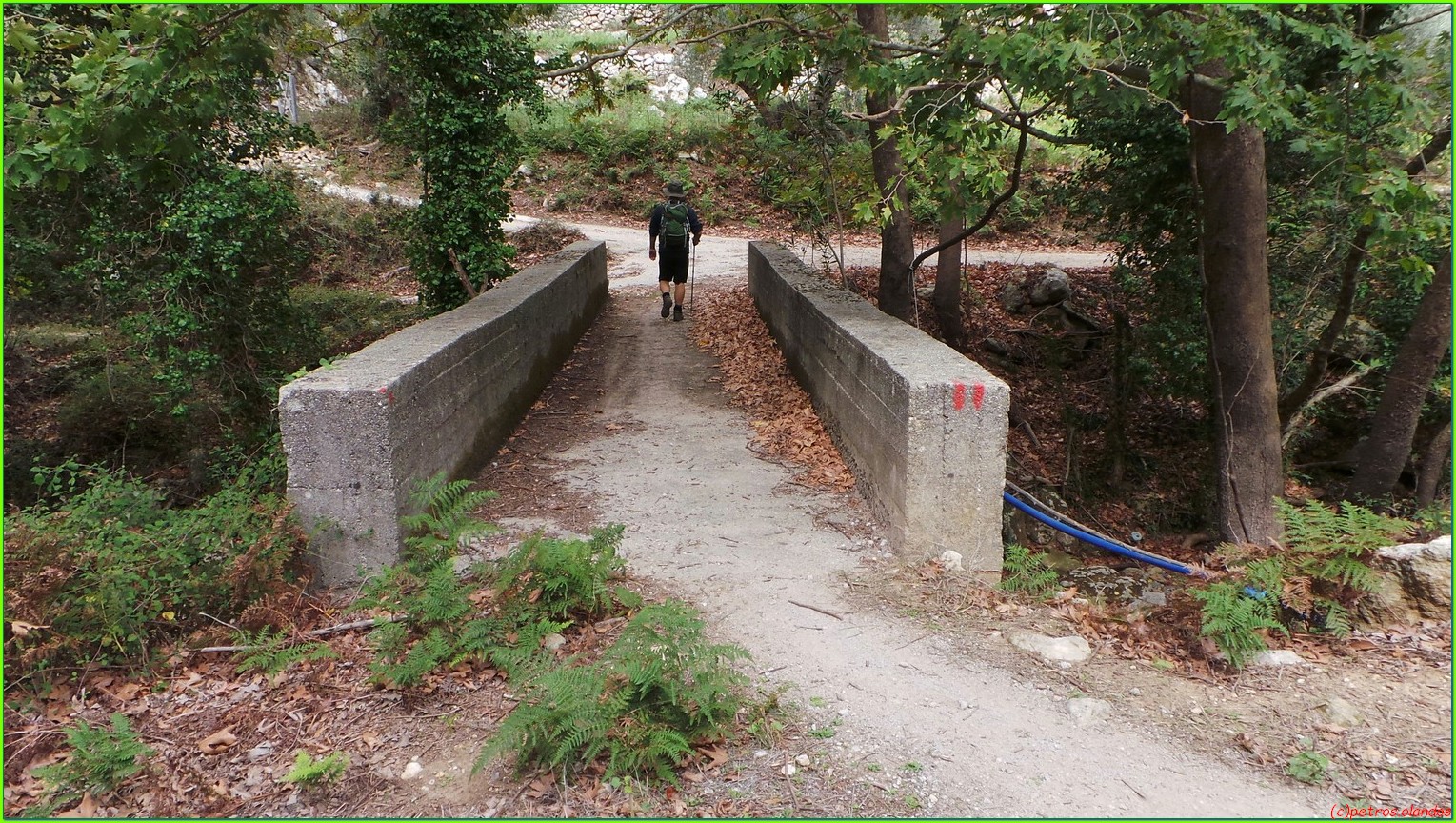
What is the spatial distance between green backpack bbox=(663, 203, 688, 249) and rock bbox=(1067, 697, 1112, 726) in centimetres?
958

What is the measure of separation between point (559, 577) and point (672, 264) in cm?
906

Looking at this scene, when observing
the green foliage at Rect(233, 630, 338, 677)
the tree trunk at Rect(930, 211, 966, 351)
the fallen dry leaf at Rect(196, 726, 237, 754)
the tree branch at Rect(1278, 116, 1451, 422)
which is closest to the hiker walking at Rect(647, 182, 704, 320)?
the tree trunk at Rect(930, 211, 966, 351)

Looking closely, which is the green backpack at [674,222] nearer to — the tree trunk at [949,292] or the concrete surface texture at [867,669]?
the tree trunk at [949,292]

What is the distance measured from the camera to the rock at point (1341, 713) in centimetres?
389

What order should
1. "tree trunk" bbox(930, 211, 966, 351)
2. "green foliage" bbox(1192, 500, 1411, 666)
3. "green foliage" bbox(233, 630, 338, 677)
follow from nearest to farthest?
1. "green foliage" bbox(233, 630, 338, 677)
2. "green foliage" bbox(1192, 500, 1411, 666)
3. "tree trunk" bbox(930, 211, 966, 351)

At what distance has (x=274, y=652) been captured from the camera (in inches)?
177

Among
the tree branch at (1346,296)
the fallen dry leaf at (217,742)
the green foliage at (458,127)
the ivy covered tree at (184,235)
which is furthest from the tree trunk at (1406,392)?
the ivy covered tree at (184,235)

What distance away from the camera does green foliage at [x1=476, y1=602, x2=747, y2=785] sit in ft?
11.4

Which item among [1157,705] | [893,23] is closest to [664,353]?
[1157,705]

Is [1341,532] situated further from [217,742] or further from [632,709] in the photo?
[217,742]

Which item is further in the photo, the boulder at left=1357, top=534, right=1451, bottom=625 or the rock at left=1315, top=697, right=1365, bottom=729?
the boulder at left=1357, top=534, right=1451, bottom=625

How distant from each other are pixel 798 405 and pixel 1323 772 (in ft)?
20.5

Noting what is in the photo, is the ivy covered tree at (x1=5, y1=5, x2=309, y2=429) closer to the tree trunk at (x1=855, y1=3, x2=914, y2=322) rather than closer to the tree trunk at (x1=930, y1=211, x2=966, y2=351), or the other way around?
the tree trunk at (x1=855, y1=3, x2=914, y2=322)

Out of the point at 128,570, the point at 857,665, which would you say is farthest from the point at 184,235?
the point at 857,665
